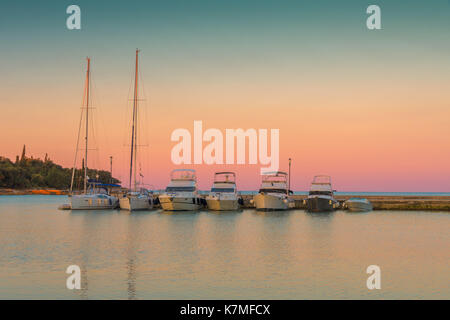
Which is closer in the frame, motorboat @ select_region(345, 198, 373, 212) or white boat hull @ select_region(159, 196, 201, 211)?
white boat hull @ select_region(159, 196, 201, 211)

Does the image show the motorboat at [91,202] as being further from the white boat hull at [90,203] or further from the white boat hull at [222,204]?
the white boat hull at [222,204]

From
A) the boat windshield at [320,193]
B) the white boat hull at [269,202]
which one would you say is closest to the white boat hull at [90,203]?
the white boat hull at [269,202]

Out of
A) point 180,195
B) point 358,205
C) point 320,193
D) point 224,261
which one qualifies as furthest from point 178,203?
point 224,261

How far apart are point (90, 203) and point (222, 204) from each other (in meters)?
22.7

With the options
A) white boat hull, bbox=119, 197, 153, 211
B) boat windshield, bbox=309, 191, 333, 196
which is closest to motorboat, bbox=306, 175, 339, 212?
boat windshield, bbox=309, 191, 333, 196

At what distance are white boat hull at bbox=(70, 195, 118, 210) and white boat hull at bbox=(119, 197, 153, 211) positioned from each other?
103 inches

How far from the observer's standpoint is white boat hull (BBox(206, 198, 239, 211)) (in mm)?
77000

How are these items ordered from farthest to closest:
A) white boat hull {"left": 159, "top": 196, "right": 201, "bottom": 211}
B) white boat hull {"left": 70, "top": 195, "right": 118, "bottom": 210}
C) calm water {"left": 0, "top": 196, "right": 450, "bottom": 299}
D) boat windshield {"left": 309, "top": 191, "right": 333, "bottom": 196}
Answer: boat windshield {"left": 309, "top": 191, "right": 333, "bottom": 196}
white boat hull {"left": 70, "top": 195, "right": 118, "bottom": 210}
white boat hull {"left": 159, "top": 196, "right": 201, "bottom": 211}
calm water {"left": 0, "top": 196, "right": 450, "bottom": 299}

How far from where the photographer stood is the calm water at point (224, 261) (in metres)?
21.5

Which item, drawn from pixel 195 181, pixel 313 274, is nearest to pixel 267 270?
pixel 313 274

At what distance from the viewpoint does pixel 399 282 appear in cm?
2367

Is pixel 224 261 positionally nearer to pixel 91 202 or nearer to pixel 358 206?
pixel 358 206

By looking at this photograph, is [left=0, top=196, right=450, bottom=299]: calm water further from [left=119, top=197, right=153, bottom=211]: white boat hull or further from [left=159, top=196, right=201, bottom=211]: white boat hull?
[left=119, top=197, right=153, bottom=211]: white boat hull

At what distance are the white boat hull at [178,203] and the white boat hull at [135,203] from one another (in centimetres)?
565
